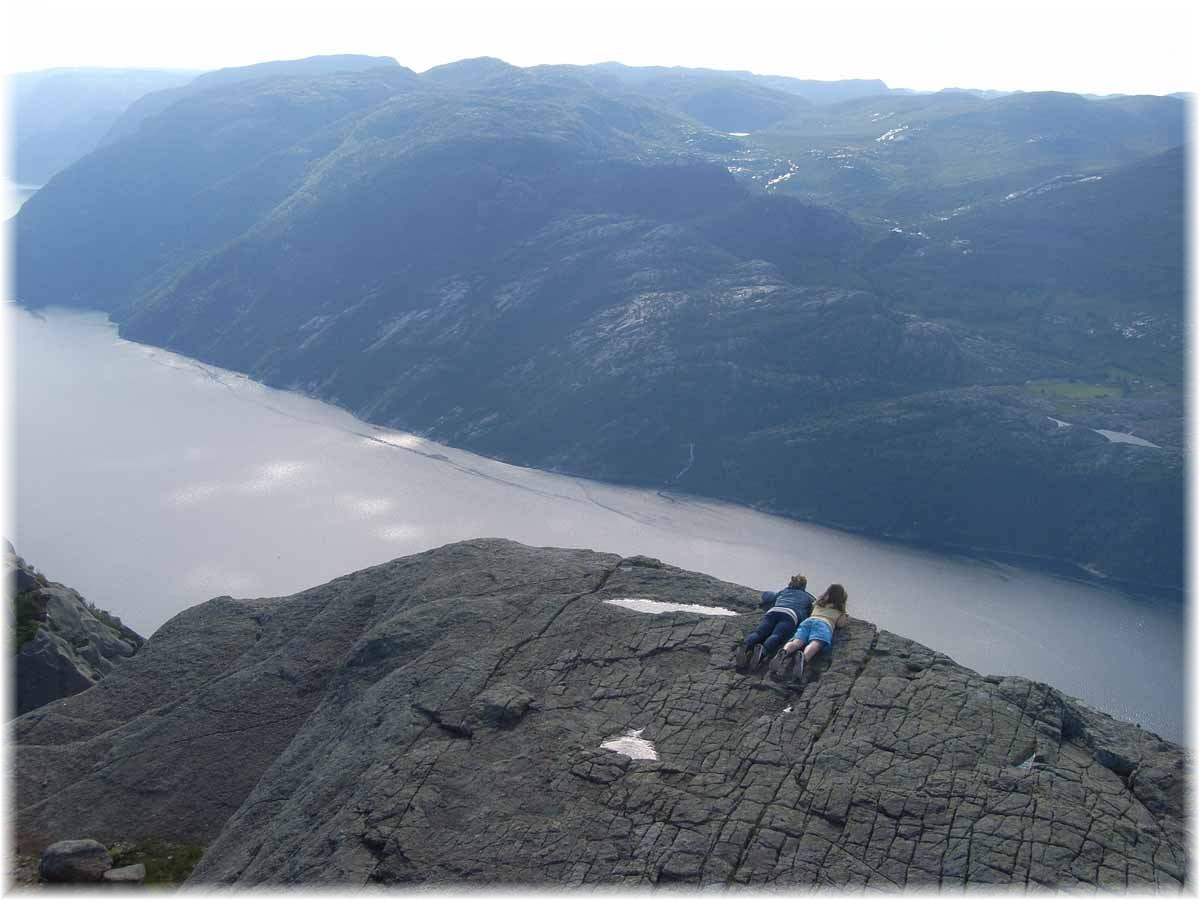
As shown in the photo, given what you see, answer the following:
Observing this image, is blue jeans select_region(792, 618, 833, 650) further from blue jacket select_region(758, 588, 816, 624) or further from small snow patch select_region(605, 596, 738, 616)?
small snow patch select_region(605, 596, 738, 616)

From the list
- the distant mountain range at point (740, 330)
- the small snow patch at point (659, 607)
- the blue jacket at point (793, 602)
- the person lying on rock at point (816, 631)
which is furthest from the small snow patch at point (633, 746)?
the distant mountain range at point (740, 330)

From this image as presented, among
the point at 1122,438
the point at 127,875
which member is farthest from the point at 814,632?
the point at 1122,438

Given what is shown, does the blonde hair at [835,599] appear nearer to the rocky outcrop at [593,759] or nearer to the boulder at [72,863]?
the rocky outcrop at [593,759]

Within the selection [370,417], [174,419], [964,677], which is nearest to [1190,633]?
[964,677]

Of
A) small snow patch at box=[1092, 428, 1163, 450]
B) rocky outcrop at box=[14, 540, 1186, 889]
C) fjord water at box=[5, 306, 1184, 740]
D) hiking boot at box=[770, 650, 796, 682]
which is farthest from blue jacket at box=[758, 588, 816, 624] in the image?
small snow patch at box=[1092, 428, 1163, 450]

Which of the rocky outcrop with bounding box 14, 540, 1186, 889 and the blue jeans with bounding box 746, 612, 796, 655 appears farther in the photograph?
the blue jeans with bounding box 746, 612, 796, 655
